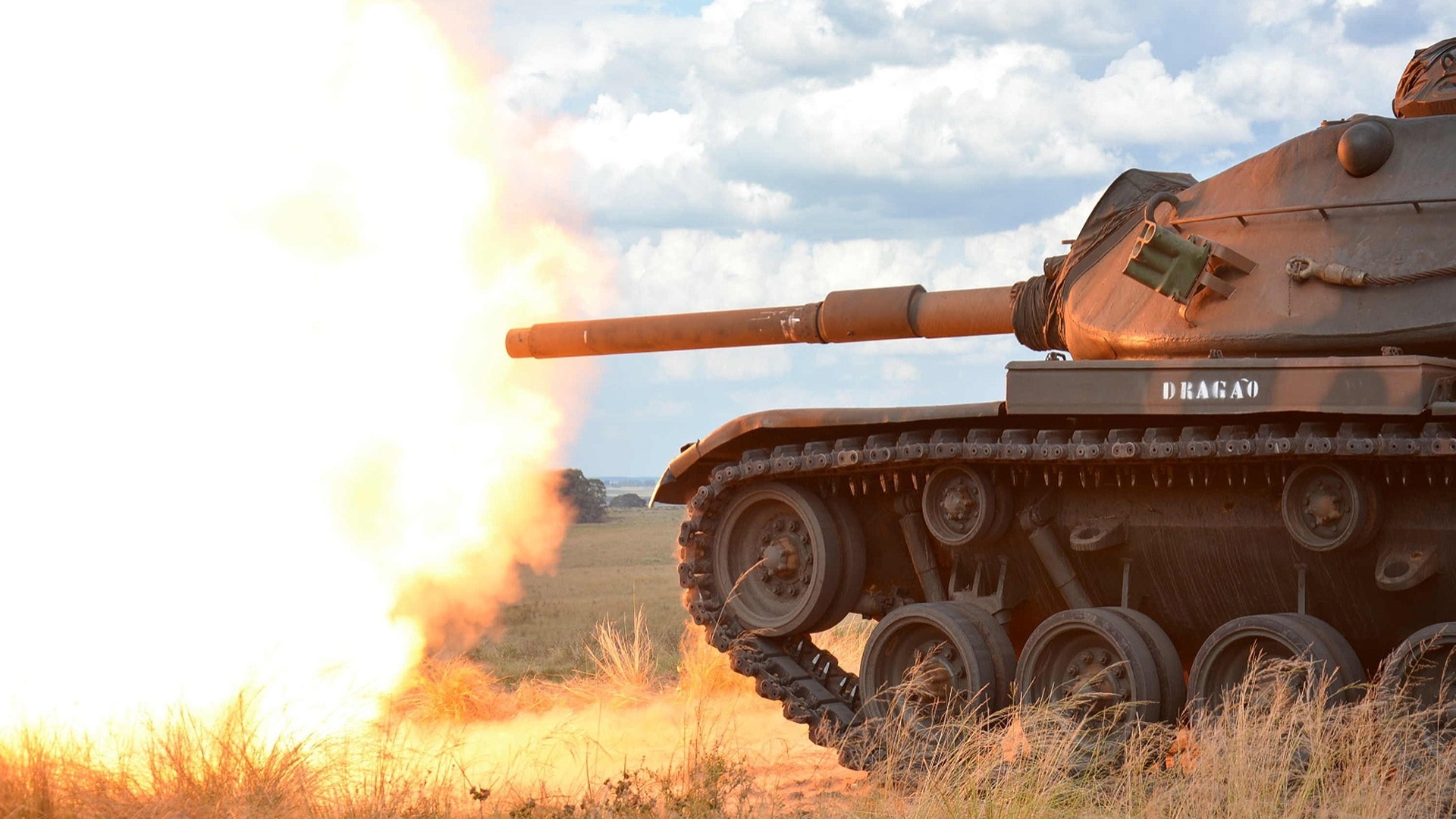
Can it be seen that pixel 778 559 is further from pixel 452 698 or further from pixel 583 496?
pixel 583 496

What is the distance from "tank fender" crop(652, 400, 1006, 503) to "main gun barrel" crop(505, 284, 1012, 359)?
1976mm

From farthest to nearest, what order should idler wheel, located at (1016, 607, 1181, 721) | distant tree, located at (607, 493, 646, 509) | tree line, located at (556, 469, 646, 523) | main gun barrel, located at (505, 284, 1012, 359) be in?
distant tree, located at (607, 493, 646, 509)
tree line, located at (556, 469, 646, 523)
main gun barrel, located at (505, 284, 1012, 359)
idler wheel, located at (1016, 607, 1181, 721)

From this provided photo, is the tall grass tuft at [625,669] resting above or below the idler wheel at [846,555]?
below

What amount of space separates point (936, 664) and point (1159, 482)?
64.5 inches

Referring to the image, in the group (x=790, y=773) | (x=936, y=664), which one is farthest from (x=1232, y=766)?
(x=790, y=773)

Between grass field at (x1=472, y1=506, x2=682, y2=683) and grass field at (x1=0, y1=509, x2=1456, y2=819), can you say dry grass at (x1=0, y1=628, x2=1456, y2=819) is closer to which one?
grass field at (x1=0, y1=509, x2=1456, y2=819)

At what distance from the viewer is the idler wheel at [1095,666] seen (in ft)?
27.2

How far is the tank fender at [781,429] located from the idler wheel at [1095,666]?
1193 mm

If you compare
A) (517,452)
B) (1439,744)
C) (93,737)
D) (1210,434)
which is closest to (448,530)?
(517,452)

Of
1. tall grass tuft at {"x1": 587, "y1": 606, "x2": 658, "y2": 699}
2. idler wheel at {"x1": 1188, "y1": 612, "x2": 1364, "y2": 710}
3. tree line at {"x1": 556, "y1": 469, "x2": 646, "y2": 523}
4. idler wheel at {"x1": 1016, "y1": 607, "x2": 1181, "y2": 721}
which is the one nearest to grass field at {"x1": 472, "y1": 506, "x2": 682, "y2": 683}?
tall grass tuft at {"x1": 587, "y1": 606, "x2": 658, "y2": 699}

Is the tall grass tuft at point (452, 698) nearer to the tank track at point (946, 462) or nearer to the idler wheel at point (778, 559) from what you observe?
A: the tank track at point (946, 462)

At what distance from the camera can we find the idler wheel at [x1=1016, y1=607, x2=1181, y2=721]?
8281 millimetres

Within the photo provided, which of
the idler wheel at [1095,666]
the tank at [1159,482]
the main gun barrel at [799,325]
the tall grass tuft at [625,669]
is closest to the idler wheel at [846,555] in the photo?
the tank at [1159,482]

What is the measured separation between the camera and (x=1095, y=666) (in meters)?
8.59
